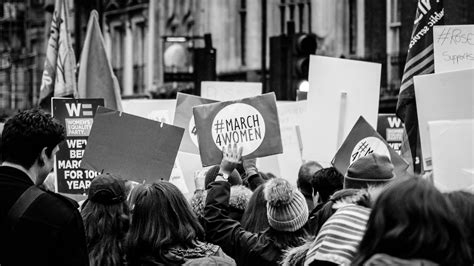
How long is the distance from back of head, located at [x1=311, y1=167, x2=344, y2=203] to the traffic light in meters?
8.73

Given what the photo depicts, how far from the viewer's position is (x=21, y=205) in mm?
4879

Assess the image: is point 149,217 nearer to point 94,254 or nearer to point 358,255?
point 94,254

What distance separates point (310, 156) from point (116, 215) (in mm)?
3655

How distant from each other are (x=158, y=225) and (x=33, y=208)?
1.10 meters

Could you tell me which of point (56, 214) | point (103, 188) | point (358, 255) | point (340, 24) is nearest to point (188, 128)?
point (103, 188)

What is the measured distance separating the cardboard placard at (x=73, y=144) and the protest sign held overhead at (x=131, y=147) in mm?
1135

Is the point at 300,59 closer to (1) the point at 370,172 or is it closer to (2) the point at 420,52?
(2) the point at 420,52

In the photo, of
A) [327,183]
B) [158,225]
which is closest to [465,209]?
[158,225]

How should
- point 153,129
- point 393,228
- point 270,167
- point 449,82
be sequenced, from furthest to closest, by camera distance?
point 270,167, point 153,129, point 449,82, point 393,228

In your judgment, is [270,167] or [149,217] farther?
[270,167]

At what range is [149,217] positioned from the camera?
5883mm

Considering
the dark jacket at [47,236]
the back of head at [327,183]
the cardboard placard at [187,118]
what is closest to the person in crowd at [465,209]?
the dark jacket at [47,236]

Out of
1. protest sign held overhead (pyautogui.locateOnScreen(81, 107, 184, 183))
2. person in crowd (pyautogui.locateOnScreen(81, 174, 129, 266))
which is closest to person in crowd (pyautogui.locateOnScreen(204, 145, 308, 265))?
person in crowd (pyautogui.locateOnScreen(81, 174, 129, 266))

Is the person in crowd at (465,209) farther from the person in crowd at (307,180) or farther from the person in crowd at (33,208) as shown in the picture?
the person in crowd at (307,180)
